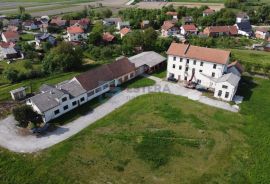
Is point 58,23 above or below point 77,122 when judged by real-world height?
above

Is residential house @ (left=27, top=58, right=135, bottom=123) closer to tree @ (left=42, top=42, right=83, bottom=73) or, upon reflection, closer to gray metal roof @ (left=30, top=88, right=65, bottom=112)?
gray metal roof @ (left=30, top=88, right=65, bottom=112)

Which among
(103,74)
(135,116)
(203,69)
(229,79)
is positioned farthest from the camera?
(203,69)

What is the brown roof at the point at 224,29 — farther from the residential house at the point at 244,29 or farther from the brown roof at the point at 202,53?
the brown roof at the point at 202,53

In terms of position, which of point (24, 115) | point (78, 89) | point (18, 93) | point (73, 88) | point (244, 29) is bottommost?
point (18, 93)

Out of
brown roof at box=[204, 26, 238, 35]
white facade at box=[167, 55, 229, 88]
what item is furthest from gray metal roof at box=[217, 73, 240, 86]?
brown roof at box=[204, 26, 238, 35]

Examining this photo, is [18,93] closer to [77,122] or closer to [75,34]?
[77,122]

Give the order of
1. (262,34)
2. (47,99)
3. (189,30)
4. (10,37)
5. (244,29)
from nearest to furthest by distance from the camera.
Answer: (47,99)
(10,37)
(262,34)
(244,29)
(189,30)

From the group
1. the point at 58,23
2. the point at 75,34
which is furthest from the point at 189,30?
the point at 58,23
